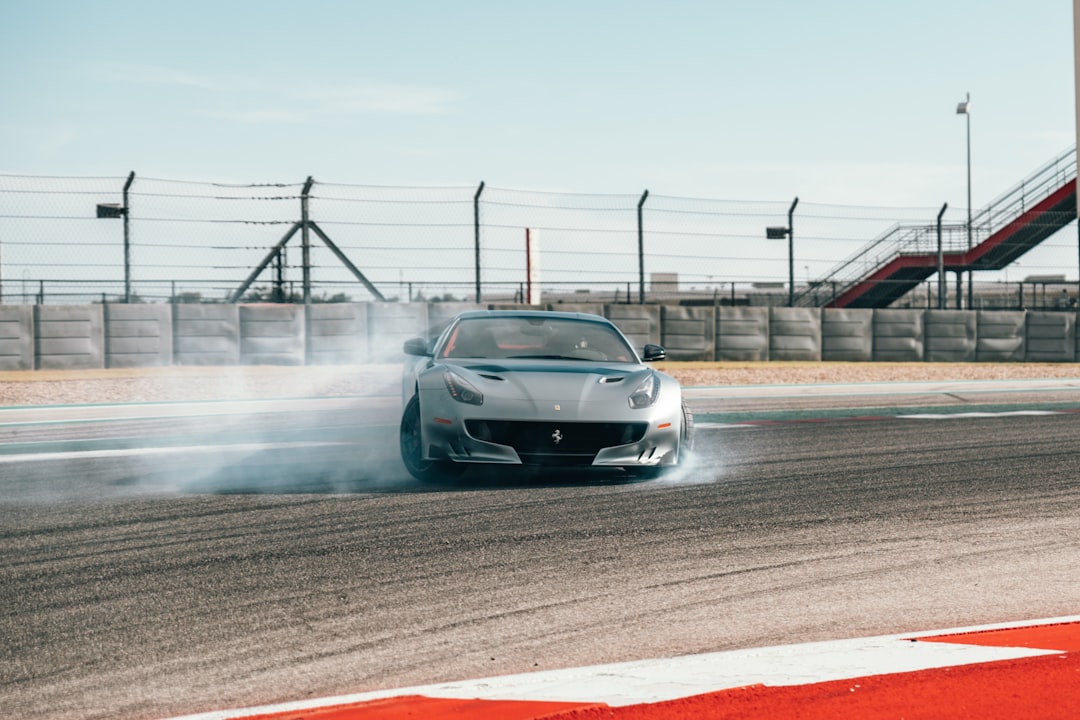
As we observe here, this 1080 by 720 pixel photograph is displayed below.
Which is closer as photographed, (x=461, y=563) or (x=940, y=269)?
(x=461, y=563)

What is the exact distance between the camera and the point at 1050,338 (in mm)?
25203

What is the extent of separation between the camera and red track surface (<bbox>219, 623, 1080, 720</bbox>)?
11.2 ft

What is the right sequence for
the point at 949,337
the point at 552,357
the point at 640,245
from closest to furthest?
1. the point at 552,357
2. the point at 640,245
3. the point at 949,337

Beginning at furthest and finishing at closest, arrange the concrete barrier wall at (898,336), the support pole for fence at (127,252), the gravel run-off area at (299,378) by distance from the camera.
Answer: the concrete barrier wall at (898,336)
the support pole for fence at (127,252)
the gravel run-off area at (299,378)

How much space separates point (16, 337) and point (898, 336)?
53.9 ft

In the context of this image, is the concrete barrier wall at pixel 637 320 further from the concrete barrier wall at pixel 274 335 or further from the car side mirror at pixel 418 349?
the car side mirror at pixel 418 349

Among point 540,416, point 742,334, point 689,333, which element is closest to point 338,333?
point 689,333

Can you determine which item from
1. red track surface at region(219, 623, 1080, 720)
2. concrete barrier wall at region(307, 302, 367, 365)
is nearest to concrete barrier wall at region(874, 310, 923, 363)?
concrete barrier wall at region(307, 302, 367, 365)

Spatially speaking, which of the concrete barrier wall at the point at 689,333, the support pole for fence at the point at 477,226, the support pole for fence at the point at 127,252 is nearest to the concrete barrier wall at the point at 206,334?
the support pole for fence at the point at 127,252

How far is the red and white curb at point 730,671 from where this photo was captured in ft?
11.6

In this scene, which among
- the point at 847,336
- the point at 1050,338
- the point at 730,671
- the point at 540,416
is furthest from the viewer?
the point at 1050,338

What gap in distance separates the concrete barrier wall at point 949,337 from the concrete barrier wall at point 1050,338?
133 centimetres

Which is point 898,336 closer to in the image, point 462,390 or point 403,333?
point 403,333

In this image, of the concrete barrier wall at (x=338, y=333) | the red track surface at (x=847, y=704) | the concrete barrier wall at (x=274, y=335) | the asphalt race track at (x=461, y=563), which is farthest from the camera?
the concrete barrier wall at (x=338, y=333)
